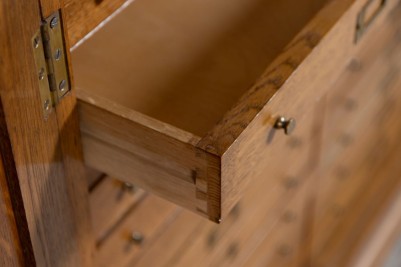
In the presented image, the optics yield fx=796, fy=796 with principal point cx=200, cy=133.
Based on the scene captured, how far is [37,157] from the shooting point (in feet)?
2.56

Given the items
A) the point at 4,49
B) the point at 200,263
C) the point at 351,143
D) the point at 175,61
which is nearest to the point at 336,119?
→ the point at 351,143

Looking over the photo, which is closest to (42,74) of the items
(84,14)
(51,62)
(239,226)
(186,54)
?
(51,62)

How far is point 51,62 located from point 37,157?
0.33 feet

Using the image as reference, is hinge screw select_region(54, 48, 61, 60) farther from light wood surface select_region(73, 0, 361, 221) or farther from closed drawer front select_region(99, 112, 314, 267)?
closed drawer front select_region(99, 112, 314, 267)

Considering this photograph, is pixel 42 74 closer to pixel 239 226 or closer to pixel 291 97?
pixel 291 97

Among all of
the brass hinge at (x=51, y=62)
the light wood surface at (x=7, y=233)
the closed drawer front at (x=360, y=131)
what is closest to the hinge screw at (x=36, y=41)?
the brass hinge at (x=51, y=62)

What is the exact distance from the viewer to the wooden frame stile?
0.69 metres

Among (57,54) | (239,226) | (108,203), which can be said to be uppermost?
(57,54)

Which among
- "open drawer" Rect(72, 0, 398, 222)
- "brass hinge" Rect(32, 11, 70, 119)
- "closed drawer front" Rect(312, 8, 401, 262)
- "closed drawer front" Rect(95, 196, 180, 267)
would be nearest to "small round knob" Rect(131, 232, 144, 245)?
"closed drawer front" Rect(95, 196, 180, 267)

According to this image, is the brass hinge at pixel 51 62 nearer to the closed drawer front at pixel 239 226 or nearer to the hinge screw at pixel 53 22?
the hinge screw at pixel 53 22

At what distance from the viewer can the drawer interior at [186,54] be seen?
87 centimetres

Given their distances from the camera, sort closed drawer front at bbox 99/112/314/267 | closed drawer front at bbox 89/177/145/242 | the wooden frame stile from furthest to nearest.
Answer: closed drawer front at bbox 99/112/314/267
closed drawer front at bbox 89/177/145/242
the wooden frame stile

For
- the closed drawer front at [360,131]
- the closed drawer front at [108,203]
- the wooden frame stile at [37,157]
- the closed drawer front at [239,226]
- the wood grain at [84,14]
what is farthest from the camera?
the closed drawer front at [360,131]

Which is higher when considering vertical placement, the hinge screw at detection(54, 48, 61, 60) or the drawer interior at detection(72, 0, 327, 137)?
the hinge screw at detection(54, 48, 61, 60)
